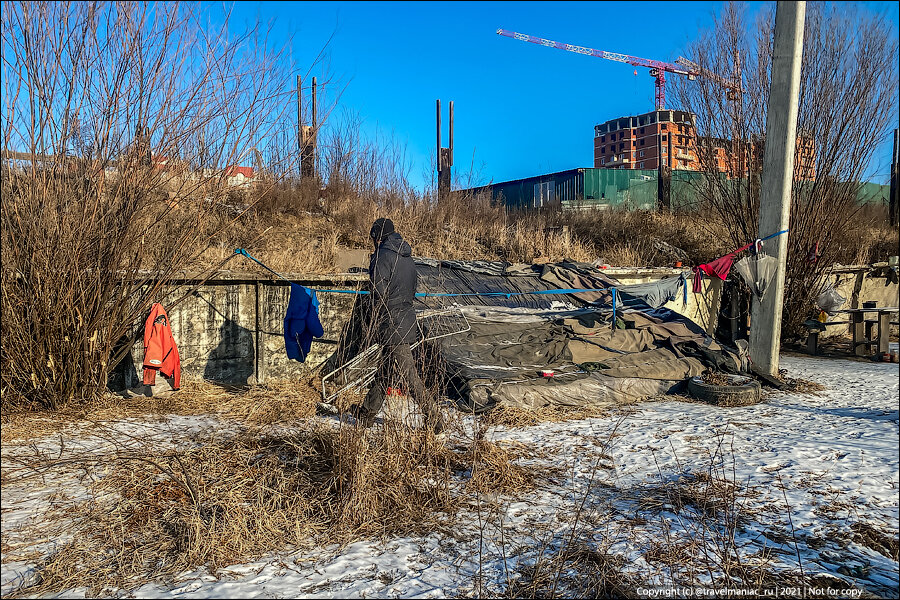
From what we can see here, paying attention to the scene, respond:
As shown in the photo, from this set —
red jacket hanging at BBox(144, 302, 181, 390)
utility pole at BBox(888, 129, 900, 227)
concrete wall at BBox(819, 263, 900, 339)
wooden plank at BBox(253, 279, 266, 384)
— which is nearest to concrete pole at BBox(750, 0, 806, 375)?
concrete wall at BBox(819, 263, 900, 339)

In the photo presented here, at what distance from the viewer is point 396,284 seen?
18.9 ft

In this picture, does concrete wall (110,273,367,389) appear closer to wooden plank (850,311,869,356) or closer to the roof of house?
the roof of house

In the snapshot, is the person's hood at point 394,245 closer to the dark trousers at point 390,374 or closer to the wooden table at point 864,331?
the dark trousers at point 390,374

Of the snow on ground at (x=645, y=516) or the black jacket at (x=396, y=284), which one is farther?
the black jacket at (x=396, y=284)

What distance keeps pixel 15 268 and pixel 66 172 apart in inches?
42.5

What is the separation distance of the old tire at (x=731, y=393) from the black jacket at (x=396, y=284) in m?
3.82

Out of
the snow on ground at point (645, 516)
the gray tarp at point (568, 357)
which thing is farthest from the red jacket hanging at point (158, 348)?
the gray tarp at point (568, 357)

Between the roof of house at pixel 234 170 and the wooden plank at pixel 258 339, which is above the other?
the roof of house at pixel 234 170

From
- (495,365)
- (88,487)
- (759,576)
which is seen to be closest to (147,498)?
(88,487)

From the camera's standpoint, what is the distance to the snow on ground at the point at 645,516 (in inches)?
120

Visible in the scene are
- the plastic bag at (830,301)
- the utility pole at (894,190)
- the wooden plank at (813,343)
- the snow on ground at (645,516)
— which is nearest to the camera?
the snow on ground at (645,516)

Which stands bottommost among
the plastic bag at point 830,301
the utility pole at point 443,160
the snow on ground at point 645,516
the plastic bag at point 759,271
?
the snow on ground at point 645,516

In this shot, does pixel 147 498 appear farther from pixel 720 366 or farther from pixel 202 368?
pixel 720 366

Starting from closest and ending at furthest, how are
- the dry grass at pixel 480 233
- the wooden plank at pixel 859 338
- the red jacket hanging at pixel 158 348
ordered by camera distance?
the red jacket hanging at pixel 158 348
the wooden plank at pixel 859 338
the dry grass at pixel 480 233
